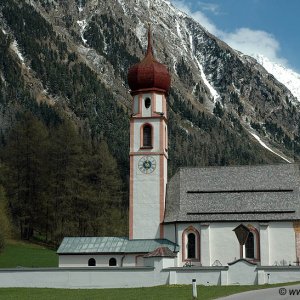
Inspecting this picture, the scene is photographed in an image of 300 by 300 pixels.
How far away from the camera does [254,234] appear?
55.5 meters

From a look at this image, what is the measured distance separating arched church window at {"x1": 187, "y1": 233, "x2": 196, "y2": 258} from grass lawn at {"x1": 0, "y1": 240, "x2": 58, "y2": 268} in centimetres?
1635

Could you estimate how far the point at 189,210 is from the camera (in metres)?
57.1

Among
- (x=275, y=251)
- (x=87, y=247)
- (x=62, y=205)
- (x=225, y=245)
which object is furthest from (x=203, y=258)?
(x=62, y=205)

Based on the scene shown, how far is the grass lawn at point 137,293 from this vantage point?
37000mm

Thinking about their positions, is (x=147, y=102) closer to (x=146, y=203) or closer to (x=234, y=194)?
(x=146, y=203)

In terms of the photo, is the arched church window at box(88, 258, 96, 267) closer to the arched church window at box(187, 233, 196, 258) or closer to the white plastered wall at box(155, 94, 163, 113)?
the arched church window at box(187, 233, 196, 258)

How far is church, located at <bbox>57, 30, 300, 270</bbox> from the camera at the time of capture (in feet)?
181

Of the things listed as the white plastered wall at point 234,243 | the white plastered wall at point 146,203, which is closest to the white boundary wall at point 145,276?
the white plastered wall at point 234,243

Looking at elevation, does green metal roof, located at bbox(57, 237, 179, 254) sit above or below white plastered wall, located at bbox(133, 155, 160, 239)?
below

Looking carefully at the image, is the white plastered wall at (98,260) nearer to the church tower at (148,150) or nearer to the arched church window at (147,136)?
the church tower at (148,150)

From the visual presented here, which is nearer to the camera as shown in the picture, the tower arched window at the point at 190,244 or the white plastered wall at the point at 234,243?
the white plastered wall at the point at 234,243

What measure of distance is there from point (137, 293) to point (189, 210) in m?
17.2

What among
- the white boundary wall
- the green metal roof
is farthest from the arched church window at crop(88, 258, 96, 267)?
the white boundary wall

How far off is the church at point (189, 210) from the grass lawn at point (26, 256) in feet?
34.1
